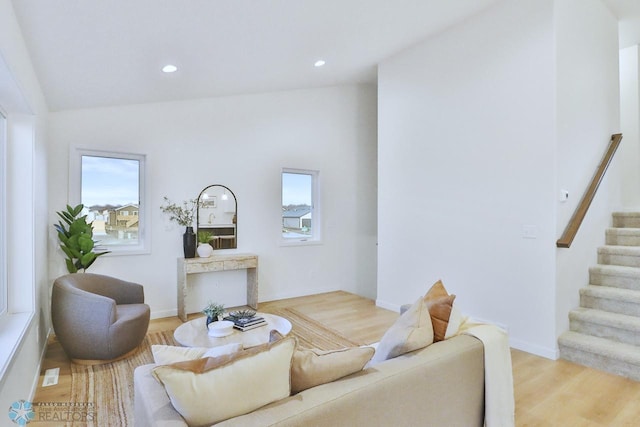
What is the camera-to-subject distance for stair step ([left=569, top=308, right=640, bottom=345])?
305 centimetres

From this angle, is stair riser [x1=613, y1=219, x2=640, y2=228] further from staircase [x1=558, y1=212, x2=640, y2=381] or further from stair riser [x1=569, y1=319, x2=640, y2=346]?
stair riser [x1=569, y1=319, x2=640, y2=346]

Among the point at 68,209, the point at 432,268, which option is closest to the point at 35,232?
the point at 68,209

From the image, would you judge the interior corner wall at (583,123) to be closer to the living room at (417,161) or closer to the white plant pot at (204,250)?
the living room at (417,161)

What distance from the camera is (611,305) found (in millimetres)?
3395

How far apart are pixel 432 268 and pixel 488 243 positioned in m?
0.77

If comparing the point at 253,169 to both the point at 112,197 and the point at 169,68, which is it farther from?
the point at 169,68

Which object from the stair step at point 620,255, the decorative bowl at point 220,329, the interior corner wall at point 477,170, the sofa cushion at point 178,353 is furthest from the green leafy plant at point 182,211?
the stair step at point 620,255

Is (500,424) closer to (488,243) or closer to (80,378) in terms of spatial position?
(488,243)

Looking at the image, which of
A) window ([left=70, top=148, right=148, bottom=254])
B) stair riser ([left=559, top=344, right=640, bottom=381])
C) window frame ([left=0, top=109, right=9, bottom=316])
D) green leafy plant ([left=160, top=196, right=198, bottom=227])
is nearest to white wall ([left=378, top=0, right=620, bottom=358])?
stair riser ([left=559, top=344, right=640, bottom=381])

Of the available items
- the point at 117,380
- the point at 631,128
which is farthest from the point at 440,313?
the point at 631,128

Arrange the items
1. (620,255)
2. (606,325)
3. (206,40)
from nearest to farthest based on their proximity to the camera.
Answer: (206,40) < (606,325) < (620,255)

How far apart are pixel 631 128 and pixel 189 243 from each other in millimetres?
6135

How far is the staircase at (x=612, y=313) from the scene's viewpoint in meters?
2.96

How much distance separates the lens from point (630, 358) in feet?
9.30
